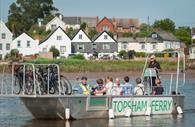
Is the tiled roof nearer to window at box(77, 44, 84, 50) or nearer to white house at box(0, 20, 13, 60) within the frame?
window at box(77, 44, 84, 50)

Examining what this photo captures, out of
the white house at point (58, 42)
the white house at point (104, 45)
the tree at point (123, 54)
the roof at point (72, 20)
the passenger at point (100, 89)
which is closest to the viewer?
the passenger at point (100, 89)

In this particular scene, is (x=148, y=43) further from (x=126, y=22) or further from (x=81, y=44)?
(x=126, y=22)

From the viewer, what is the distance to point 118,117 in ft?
78.3

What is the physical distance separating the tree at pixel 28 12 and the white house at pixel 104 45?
4125 cm

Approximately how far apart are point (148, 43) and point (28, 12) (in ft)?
153

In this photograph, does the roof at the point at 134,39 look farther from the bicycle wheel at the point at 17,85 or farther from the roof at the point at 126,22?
the bicycle wheel at the point at 17,85

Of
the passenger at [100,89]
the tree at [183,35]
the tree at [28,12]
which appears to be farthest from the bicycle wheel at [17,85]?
the tree at [28,12]

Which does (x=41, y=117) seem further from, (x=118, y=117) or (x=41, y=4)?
(x=41, y=4)

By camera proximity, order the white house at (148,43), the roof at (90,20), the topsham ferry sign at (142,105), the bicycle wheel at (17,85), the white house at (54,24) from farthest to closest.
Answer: the roof at (90,20) < the white house at (54,24) < the white house at (148,43) < the topsham ferry sign at (142,105) < the bicycle wheel at (17,85)

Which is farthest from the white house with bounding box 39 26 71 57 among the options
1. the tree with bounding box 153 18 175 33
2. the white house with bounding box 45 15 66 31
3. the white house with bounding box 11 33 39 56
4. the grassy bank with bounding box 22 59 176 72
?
the tree with bounding box 153 18 175 33

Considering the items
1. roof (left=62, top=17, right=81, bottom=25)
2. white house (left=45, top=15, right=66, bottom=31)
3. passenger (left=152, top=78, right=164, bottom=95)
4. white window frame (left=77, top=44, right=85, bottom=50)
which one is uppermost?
roof (left=62, top=17, right=81, bottom=25)

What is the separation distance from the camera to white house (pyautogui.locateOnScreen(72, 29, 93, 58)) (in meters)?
104

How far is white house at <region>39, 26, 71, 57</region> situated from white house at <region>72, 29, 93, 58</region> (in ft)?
5.76

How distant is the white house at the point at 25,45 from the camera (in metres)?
103
